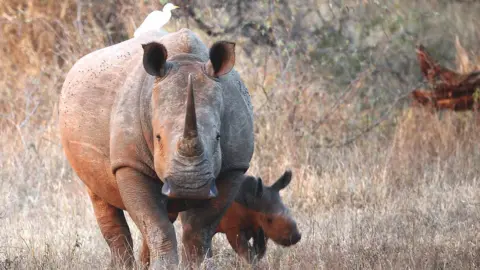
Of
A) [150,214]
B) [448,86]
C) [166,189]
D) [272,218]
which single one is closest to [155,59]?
[166,189]

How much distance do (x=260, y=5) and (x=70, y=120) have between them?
488cm

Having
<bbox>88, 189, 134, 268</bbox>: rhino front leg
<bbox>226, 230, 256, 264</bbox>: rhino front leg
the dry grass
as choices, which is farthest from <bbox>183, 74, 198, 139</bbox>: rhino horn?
<bbox>226, 230, 256, 264</bbox>: rhino front leg

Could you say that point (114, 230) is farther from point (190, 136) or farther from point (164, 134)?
point (190, 136)

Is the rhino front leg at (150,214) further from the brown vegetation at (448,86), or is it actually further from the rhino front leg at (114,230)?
the brown vegetation at (448,86)

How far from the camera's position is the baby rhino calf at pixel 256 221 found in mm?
6539

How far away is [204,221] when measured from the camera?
17.5 ft

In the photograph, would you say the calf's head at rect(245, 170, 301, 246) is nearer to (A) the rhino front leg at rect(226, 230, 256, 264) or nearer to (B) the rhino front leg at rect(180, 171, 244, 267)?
(A) the rhino front leg at rect(226, 230, 256, 264)

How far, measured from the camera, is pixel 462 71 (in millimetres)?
10969

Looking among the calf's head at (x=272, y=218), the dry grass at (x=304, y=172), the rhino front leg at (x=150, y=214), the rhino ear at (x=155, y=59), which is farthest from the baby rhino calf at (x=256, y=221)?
the rhino ear at (x=155, y=59)

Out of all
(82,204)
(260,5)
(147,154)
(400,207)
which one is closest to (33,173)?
(82,204)

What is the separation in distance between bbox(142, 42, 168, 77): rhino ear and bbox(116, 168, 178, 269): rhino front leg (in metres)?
0.61

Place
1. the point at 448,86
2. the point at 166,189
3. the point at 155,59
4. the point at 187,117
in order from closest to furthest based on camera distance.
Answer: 1. the point at 187,117
2. the point at 166,189
3. the point at 155,59
4. the point at 448,86

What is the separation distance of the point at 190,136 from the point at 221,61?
0.62 metres

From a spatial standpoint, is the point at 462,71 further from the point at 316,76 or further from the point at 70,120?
the point at 70,120
